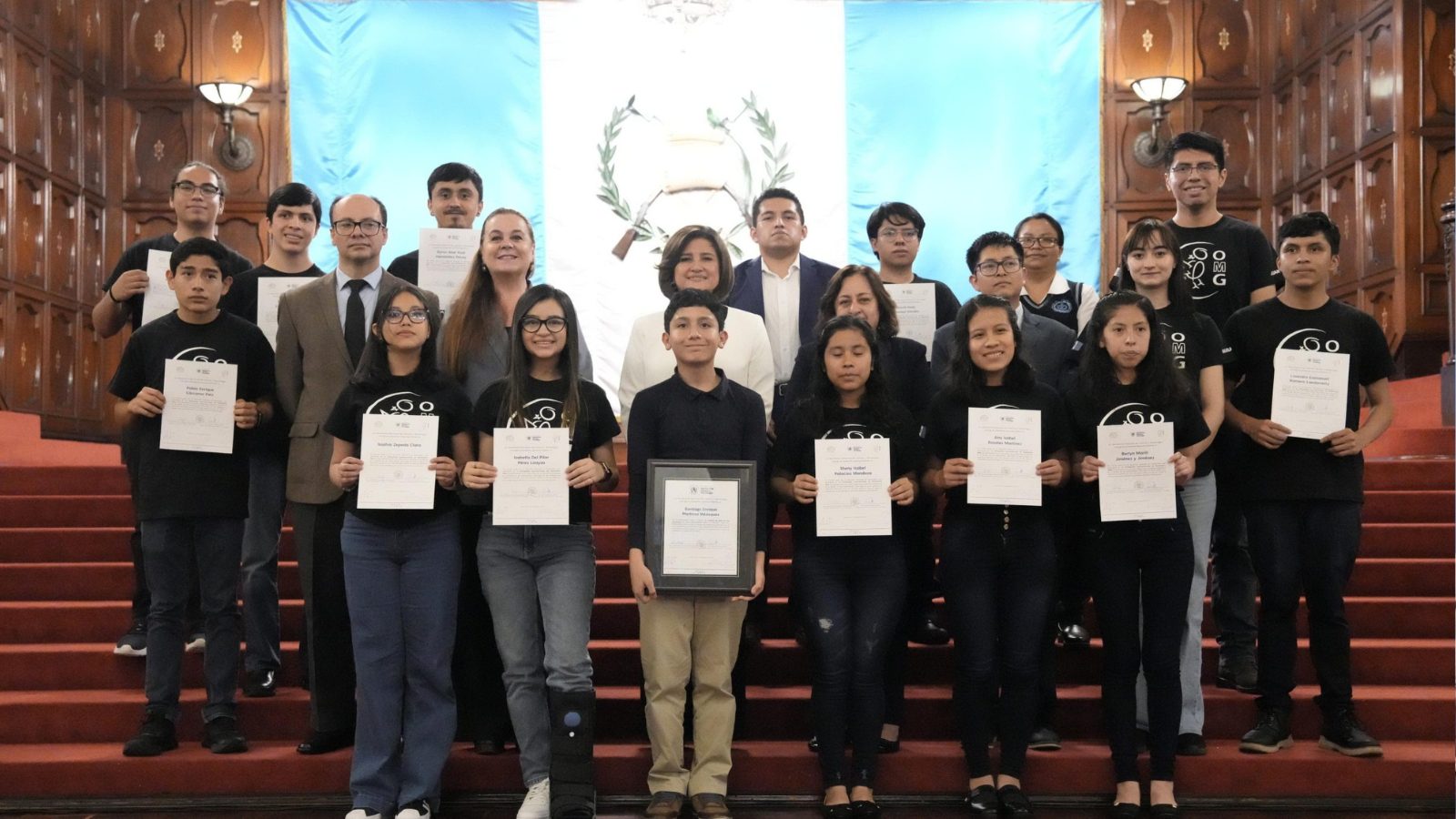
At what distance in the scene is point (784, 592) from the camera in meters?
5.34

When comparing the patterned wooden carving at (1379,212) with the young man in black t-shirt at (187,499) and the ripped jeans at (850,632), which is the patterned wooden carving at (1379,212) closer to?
the ripped jeans at (850,632)

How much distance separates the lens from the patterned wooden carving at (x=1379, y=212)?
8.27 m

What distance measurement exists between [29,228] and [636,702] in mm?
6501

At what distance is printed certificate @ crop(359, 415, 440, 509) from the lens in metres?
3.83

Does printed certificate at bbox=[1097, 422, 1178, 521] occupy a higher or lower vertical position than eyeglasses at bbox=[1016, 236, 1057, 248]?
lower

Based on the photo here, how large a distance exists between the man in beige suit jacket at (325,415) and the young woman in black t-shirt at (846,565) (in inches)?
49.2

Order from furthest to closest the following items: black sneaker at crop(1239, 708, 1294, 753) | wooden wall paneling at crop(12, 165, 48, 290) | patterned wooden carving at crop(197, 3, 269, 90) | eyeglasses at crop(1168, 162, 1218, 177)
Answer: patterned wooden carving at crop(197, 3, 269, 90) → wooden wall paneling at crop(12, 165, 48, 290) → eyeglasses at crop(1168, 162, 1218, 177) → black sneaker at crop(1239, 708, 1294, 753)

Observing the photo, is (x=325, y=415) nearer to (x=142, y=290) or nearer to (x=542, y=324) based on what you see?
(x=542, y=324)

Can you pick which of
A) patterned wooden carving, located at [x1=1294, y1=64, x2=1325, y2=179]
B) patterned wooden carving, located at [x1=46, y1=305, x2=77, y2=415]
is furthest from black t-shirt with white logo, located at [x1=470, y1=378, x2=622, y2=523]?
patterned wooden carving, located at [x1=1294, y1=64, x2=1325, y2=179]

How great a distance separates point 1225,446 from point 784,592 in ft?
6.03

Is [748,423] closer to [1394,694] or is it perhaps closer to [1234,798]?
[1234,798]

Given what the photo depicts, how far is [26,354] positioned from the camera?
8.66 metres

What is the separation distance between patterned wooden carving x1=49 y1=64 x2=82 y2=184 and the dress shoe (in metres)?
6.38

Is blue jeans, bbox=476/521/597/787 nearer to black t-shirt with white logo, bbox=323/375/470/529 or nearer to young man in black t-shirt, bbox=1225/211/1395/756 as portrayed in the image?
black t-shirt with white logo, bbox=323/375/470/529
